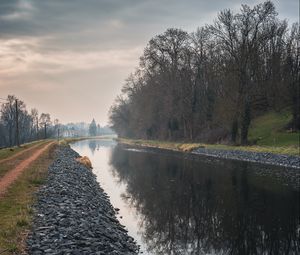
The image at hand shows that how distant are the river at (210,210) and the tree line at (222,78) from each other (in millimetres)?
20199

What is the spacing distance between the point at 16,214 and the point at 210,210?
10578mm

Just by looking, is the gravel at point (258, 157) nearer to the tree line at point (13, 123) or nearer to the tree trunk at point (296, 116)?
the tree trunk at point (296, 116)

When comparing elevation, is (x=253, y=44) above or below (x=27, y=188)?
above

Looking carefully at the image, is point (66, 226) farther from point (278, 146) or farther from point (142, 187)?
point (278, 146)

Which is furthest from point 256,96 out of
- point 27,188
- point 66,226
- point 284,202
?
point 66,226

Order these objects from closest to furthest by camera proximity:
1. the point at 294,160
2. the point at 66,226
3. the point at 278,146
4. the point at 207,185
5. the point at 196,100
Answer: the point at 66,226
the point at 207,185
the point at 294,160
the point at 278,146
the point at 196,100

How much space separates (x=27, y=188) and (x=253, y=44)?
40.2 m

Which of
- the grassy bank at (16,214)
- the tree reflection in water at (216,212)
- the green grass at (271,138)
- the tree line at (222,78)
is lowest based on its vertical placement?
the tree reflection in water at (216,212)

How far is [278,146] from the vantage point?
48.1m

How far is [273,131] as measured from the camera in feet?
184

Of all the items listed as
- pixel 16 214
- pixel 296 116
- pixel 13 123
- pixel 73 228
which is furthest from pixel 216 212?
pixel 13 123

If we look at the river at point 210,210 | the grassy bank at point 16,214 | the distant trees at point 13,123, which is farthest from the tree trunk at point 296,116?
the distant trees at point 13,123

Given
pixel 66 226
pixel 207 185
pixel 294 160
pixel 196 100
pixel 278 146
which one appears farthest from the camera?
pixel 196 100

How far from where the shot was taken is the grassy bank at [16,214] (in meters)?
11.2
